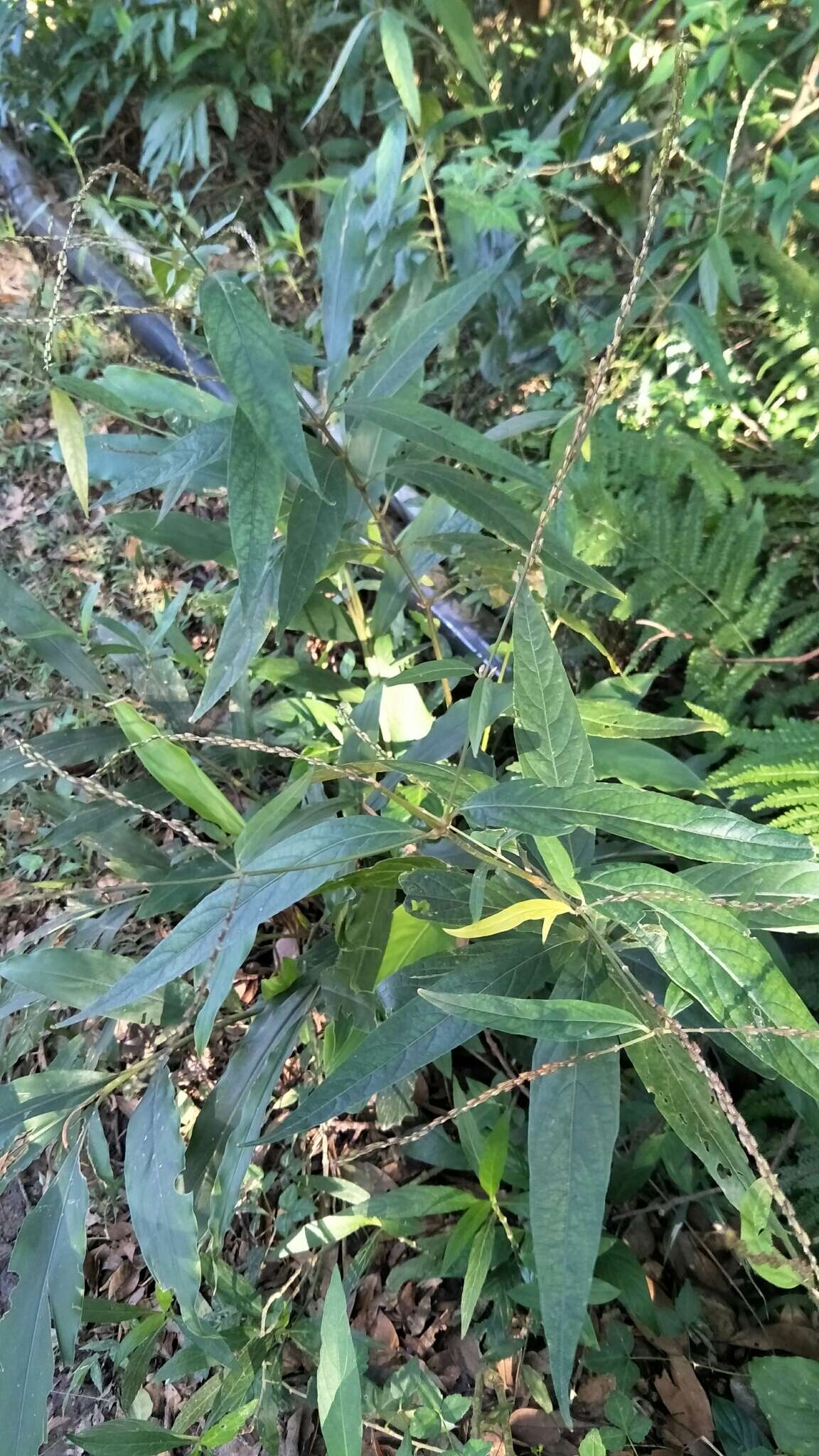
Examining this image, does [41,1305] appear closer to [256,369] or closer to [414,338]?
[256,369]

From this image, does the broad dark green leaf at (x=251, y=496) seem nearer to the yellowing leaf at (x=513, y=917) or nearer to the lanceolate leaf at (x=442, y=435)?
the lanceolate leaf at (x=442, y=435)

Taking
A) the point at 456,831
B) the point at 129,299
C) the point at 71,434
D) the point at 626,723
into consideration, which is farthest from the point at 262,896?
the point at 129,299

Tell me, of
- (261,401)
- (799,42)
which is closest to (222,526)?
(261,401)

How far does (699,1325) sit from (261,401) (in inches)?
55.4

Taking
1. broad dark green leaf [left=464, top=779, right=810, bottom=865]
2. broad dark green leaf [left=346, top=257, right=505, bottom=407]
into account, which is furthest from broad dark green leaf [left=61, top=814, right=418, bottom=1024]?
broad dark green leaf [left=346, top=257, right=505, bottom=407]

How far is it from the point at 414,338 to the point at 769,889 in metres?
0.77

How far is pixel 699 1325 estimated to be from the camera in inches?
45.8

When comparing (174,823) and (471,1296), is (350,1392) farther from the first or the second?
(174,823)

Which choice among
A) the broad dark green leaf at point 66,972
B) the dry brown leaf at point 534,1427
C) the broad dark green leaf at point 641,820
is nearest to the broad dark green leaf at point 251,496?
the broad dark green leaf at point 641,820

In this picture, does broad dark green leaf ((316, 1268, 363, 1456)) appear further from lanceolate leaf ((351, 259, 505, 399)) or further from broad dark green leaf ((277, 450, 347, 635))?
lanceolate leaf ((351, 259, 505, 399))

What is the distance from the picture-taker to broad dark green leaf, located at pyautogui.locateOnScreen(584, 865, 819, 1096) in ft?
2.07

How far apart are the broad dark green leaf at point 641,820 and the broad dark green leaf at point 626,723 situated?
0.41m

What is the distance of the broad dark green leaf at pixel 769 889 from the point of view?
665 mm

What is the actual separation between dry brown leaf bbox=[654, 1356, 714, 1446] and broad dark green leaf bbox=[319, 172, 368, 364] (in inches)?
62.8
